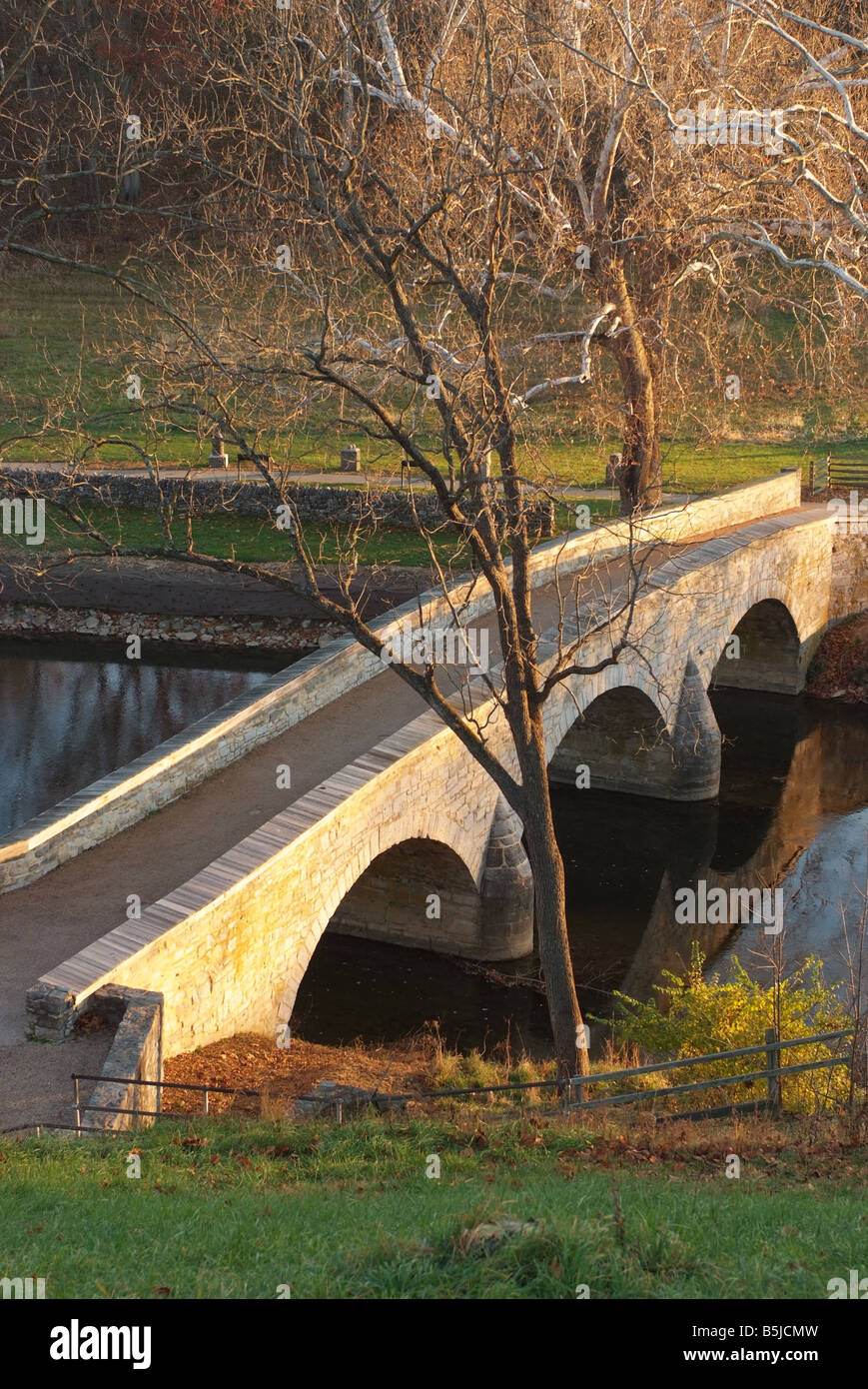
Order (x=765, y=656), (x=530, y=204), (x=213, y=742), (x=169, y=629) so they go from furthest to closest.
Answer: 1. (x=169, y=629)
2. (x=765, y=656)
3. (x=530, y=204)
4. (x=213, y=742)

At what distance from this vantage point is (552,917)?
11.5 meters

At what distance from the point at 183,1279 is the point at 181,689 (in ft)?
67.8

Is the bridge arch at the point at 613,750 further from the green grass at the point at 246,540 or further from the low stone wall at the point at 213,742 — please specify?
the green grass at the point at 246,540

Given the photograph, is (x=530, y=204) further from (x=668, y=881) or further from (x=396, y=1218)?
(x=396, y=1218)

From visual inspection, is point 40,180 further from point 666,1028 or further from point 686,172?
point 686,172

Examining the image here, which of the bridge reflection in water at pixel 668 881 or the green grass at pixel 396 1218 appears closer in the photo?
the green grass at pixel 396 1218

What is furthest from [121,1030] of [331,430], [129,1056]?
[331,430]

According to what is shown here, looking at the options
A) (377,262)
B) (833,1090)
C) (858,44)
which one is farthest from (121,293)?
(833,1090)

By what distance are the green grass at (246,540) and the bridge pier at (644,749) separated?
6846 millimetres

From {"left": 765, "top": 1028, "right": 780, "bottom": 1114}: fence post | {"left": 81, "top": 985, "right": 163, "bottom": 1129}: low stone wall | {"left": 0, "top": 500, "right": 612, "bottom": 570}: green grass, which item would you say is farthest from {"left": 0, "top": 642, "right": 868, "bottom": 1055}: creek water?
{"left": 81, "top": 985, "right": 163, "bottom": 1129}: low stone wall

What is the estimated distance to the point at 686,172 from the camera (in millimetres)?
21844

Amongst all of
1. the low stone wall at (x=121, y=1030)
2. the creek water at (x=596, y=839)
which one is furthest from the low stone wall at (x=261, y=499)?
the low stone wall at (x=121, y=1030)

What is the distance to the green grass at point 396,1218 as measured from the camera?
5887 millimetres

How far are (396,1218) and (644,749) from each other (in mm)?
15501
